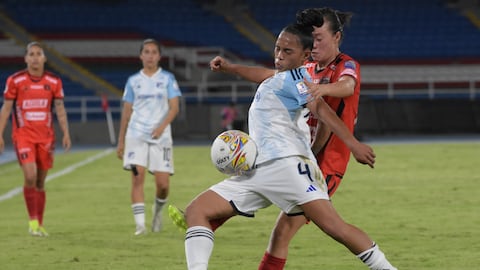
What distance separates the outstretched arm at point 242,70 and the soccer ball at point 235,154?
0.77 meters

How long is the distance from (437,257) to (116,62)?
32994 millimetres

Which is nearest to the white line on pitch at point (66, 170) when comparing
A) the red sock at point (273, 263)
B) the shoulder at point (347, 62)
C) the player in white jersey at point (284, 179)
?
the red sock at point (273, 263)

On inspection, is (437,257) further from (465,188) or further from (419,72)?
(419,72)

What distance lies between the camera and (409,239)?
1114 cm

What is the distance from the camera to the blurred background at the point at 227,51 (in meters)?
34.2

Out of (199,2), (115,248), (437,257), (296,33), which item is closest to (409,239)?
(437,257)

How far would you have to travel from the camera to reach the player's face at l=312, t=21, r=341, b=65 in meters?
7.55

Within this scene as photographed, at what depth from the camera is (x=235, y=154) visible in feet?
21.9

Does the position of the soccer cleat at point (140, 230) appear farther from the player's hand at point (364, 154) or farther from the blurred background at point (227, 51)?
the blurred background at point (227, 51)

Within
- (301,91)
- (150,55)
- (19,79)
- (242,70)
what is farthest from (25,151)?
(301,91)

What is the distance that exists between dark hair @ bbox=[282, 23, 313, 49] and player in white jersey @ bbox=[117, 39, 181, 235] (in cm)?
545

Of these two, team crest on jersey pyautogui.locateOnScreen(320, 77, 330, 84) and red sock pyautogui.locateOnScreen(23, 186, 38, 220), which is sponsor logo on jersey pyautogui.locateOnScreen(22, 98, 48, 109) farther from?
team crest on jersey pyautogui.locateOnScreen(320, 77, 330, 84)

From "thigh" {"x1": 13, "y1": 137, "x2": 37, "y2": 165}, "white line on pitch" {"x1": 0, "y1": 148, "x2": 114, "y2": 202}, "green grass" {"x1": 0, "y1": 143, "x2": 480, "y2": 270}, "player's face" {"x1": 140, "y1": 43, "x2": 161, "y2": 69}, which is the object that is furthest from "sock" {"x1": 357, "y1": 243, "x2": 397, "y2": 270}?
"white line on pitch" {"x1": 0, "y1": 148, "x2": 114, "y2": 202}

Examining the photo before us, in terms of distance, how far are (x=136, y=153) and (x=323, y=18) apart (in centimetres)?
538
